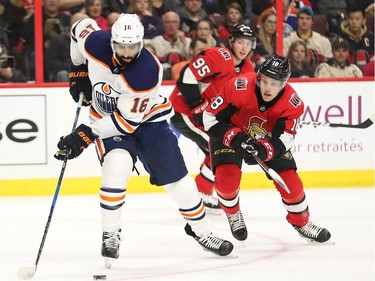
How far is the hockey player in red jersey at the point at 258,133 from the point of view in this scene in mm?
4895

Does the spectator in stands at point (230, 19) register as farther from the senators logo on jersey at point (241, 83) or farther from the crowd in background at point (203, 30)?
the senators logo on jersey at point (241, 83)

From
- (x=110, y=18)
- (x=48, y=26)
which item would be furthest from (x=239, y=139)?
(x=48, y=26)

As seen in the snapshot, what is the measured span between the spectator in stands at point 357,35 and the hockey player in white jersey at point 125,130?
3.44 m

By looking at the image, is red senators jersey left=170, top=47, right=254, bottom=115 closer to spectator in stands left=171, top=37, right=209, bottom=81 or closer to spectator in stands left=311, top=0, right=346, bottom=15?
spectator in stands left=171, top=37, right=209, bottom=81

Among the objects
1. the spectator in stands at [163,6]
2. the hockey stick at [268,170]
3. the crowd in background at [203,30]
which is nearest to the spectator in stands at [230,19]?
the crowd in background at [203,30]

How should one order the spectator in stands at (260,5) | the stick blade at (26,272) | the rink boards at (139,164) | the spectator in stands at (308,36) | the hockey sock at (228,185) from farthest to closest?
the spectator in stands at (308,36)
the spectator in stands at (260,5)
the rink boards at (139,164)
the hockey sock at (228,185)
the stick blade at (26,272)

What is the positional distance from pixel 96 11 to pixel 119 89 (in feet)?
9.88

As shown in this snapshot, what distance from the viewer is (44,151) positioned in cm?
722

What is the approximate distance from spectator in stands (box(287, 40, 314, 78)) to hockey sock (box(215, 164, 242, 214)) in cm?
275

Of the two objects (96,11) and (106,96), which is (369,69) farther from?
(106,96)

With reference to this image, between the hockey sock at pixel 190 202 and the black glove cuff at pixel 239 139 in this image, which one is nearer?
the hockey sock at pixel 190 202

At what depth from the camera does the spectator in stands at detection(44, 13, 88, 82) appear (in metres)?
7.31

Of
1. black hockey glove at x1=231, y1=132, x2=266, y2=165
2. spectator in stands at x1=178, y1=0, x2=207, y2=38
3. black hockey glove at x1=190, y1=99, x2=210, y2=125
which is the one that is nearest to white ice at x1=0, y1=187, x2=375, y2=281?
black hockey glove at x1=231, y1=132, x2=266, y2=165

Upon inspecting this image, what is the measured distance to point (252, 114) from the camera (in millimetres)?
5062
